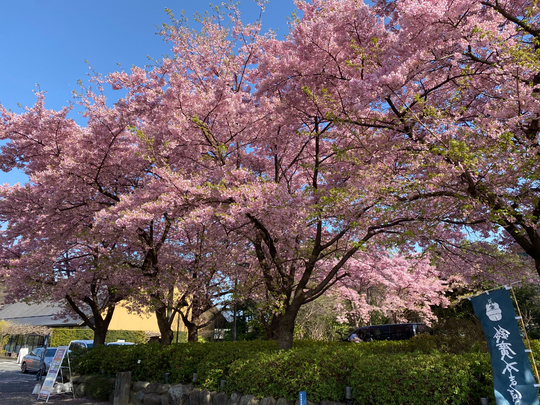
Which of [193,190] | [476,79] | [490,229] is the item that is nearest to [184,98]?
[193,190]

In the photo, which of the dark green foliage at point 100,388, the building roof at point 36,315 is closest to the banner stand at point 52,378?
the dark green foliage at point 100,388

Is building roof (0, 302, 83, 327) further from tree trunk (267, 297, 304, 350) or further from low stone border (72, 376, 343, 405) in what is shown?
tree trunk (267, 297, 304, 350)

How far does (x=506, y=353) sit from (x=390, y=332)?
1058 cm

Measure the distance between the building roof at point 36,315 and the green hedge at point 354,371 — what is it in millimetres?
20445

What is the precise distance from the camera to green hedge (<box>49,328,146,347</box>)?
2414cm

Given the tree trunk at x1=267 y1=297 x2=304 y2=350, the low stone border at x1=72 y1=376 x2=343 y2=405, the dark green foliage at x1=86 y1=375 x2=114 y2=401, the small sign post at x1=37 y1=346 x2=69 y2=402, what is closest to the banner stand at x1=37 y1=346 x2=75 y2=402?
the small sign post at x1=37 y1=346 x2=69 y2=402

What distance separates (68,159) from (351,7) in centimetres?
842

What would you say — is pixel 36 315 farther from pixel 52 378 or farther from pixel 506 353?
pixel 506 353

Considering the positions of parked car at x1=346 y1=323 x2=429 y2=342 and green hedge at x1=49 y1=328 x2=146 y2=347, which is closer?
parked car at x1=346 y1=323 x2=429 y2=342

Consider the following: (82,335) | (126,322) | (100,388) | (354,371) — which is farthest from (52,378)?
(126,322)

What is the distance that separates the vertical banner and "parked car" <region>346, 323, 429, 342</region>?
32.3 ft

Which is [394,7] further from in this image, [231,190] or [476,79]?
[231,190]

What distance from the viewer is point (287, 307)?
8688 millimetres

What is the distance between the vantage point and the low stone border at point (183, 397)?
22.7ft
